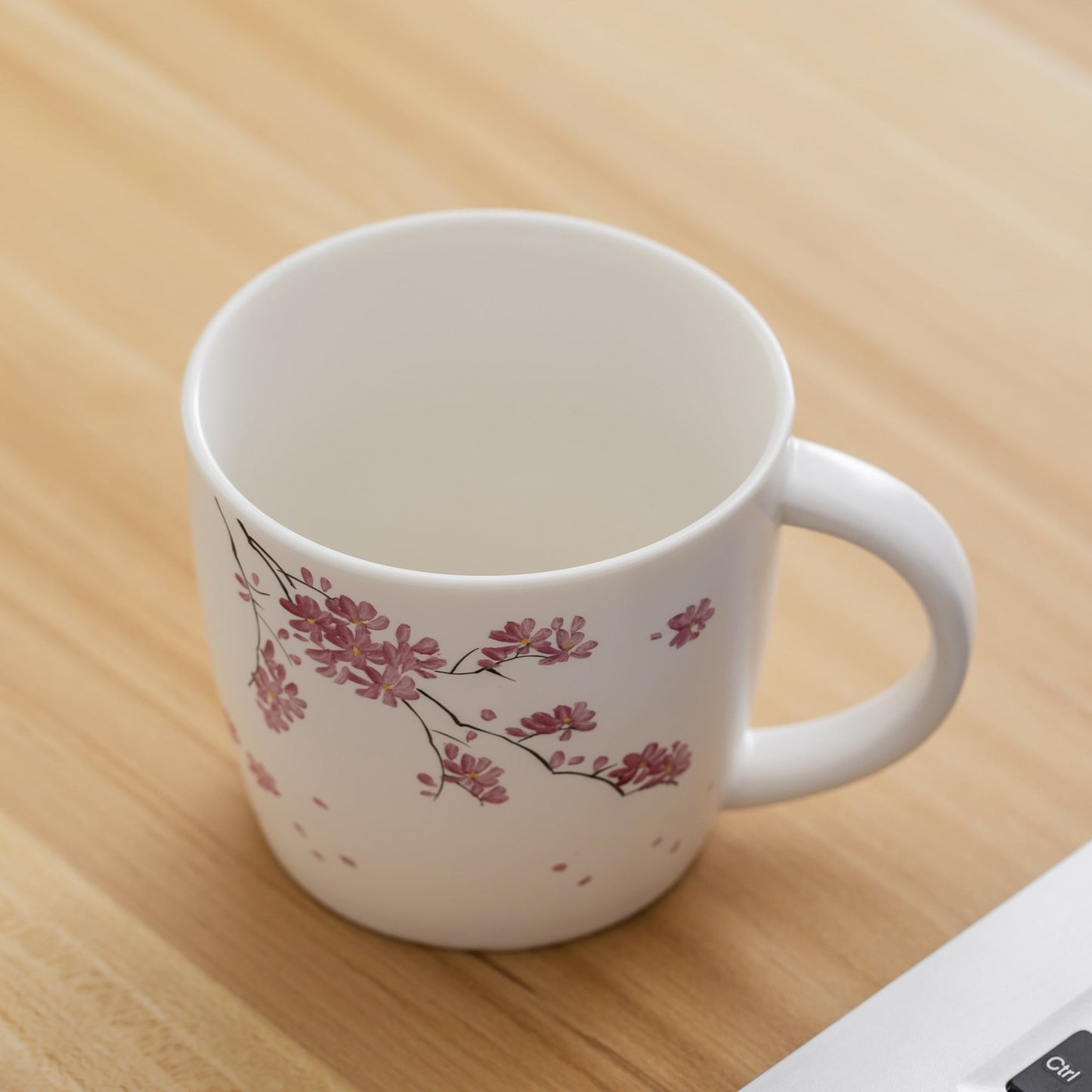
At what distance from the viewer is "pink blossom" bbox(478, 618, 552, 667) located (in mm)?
396

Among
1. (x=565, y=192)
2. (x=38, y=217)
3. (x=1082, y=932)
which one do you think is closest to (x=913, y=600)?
(x=1082, y=932)

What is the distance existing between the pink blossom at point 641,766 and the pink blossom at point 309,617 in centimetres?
9

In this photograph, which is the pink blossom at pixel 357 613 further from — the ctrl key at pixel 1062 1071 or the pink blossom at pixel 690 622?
the ctrl key at pixel 1062 1071

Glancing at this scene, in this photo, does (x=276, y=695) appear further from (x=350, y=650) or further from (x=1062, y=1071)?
(x=1062, y=1071)

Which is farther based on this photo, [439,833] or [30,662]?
[30,662]

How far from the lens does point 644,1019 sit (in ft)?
1.58

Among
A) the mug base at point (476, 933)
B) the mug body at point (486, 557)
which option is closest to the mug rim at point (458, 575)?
the mug body at point (486, 557)

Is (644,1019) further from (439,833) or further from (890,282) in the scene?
(890,282)

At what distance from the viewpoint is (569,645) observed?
40 cm

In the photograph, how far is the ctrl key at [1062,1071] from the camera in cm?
42

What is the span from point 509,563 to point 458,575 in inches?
4.7

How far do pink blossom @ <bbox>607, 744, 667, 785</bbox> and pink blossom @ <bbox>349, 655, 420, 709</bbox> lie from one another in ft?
0.22

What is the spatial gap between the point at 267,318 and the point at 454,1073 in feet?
0.76

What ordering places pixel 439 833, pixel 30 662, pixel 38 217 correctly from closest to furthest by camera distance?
pixel 439 833 → pixel 30 662 → pixel 38 217
